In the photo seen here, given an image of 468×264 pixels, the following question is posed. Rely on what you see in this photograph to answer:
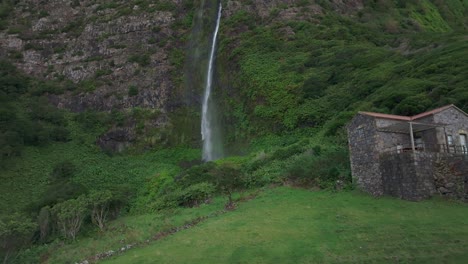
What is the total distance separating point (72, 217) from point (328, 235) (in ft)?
57.7

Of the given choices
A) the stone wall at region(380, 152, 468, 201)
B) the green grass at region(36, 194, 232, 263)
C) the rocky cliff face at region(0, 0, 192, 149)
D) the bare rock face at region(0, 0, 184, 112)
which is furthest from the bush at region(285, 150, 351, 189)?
the bare rock face at region(0, 0, 184, 112)

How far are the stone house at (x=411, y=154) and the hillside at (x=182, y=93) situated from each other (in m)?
2.58

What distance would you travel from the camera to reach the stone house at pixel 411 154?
22625 mm

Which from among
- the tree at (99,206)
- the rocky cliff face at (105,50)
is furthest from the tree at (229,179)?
the rocky cliff face at (105,50)

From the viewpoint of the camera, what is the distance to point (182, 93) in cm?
5784

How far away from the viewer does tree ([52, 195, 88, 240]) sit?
28766mm

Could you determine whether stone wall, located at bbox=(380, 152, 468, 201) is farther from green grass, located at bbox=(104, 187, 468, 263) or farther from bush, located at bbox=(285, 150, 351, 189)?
bush, located at bbox=(285, 150, 351, 189)

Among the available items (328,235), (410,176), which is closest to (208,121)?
(410,176)

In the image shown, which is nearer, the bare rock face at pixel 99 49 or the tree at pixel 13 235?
the tree at pixel 13 235

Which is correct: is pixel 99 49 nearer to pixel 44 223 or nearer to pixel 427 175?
pixel 44 223

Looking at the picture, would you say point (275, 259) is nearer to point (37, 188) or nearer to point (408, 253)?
point (408, 253)

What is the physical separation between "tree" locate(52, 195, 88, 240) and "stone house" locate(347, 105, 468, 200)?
1749 centimetres

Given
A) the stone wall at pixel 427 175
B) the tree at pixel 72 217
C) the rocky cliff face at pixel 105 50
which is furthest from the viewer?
the rocky cliff face at pixel 105 50

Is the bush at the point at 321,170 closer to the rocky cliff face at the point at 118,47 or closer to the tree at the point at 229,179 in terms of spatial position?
the tree at the point at 229,179
